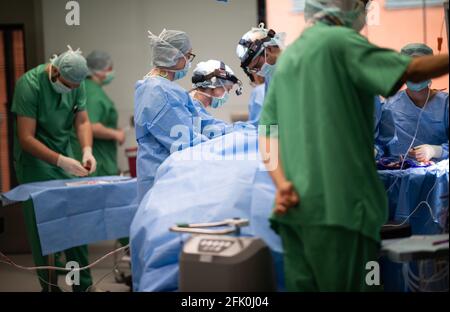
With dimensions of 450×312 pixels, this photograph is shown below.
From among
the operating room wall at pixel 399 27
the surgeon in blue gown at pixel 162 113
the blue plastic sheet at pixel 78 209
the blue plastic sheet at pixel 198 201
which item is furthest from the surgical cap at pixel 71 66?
the blue plastic sheet at pixel 198 201

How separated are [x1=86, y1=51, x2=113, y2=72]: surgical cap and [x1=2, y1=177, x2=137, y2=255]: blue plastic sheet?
5.38 ft

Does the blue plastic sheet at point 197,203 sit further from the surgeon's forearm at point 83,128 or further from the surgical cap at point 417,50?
the surgeon's forearm at point 83,128

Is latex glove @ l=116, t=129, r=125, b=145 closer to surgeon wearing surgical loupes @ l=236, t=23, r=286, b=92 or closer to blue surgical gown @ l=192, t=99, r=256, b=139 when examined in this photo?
blue surgical gown @ l=192, t=99, r=256, b=139

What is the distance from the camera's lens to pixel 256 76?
4.20 meters

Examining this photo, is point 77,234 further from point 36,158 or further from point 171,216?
point 171,216

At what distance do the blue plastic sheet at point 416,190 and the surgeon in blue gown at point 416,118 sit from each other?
259 mm

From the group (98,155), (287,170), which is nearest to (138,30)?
(98,155)

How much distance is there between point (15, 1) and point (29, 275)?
7.45 feet

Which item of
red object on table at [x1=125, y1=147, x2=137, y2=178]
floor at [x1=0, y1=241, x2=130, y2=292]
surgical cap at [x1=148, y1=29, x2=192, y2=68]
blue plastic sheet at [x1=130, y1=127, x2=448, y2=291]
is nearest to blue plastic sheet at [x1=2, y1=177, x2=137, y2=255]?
floor at [x1=0, y1=241, x2=130, y2=292]

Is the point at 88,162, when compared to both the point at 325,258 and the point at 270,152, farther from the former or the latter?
the point at 325,258

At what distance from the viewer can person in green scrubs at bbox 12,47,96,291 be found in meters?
4.63

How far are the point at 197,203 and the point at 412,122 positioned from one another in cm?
172

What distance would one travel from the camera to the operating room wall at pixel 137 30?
18.2ft

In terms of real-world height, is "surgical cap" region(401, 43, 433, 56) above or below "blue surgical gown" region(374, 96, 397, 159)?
above
